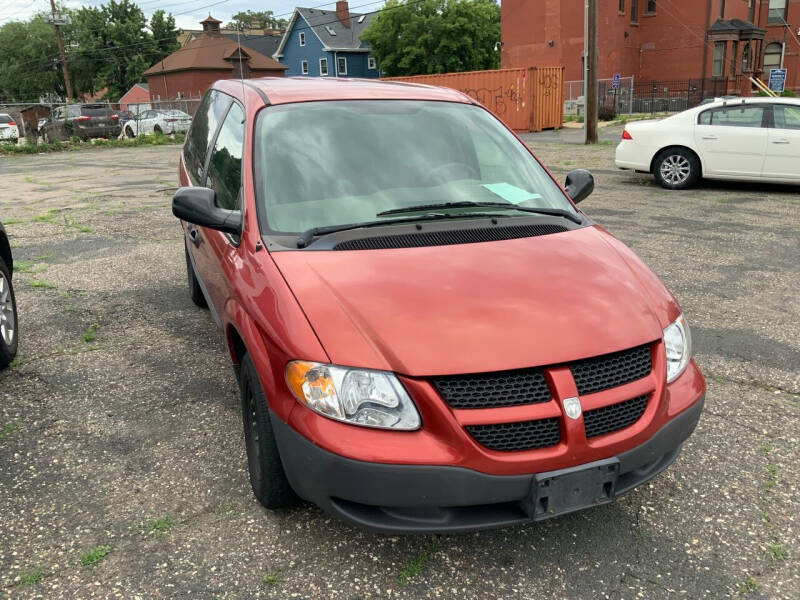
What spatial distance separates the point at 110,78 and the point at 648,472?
265ft

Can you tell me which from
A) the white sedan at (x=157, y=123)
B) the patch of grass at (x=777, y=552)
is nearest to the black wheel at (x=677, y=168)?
the patch of grass at (x=777, y=552)

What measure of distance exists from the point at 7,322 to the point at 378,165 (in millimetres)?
2835

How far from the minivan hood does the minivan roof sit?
1.27m

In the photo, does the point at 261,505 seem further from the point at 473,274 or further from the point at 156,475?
the point at 473,274

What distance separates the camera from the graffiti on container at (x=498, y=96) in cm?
2661

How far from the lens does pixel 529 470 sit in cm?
225

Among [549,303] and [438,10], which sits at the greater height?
[438,10]

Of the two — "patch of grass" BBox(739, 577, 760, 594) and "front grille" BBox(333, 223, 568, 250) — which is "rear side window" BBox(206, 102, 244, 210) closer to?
"front grille" BBox(333, 223, 568, 250)

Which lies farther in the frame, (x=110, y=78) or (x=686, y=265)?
(x=110, y=78)

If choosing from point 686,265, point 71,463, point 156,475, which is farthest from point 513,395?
point 686,265

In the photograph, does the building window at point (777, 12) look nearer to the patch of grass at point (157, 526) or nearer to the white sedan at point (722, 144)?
the white sedan at point (722, 144)

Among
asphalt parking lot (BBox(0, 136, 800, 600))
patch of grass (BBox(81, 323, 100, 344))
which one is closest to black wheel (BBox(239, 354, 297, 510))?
asphalt parking lot (BBox(0, 136, 800, 600))

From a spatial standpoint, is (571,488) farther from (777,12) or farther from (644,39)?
(777,12)

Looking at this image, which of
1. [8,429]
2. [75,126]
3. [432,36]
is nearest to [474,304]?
[8,429]
